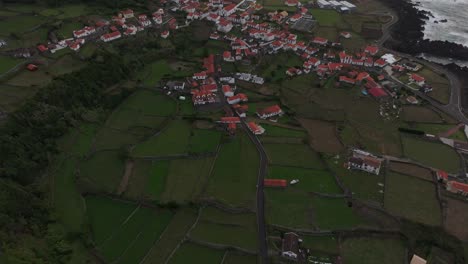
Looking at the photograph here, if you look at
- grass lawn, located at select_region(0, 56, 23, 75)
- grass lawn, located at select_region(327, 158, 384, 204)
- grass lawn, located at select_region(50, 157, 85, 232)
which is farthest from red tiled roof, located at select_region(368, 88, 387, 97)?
grass lawn, located at select_region(0, 56, 23, 75)

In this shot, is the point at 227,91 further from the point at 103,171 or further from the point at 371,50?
the point at 371,50

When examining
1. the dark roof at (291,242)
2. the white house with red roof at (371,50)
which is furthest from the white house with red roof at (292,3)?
the dark roof at (291,242)

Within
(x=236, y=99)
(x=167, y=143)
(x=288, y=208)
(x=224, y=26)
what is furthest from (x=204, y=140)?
(x=224, y=26)

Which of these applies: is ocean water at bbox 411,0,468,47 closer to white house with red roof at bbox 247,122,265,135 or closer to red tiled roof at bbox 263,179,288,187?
white house with red roof at bbox 247,122,265,135

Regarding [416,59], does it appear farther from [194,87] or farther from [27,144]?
[27,144]

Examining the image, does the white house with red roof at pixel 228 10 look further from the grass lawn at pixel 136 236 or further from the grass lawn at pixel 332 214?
the grass lawn at pixel 136 236

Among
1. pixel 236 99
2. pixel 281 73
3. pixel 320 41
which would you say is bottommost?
pixel 236 99
